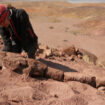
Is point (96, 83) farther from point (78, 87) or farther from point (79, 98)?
point (79, 98)

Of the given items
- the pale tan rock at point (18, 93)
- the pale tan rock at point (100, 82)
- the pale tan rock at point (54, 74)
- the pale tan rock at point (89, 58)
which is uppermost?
the pale tan rock at point (18, 93)

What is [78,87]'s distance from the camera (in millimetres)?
3404

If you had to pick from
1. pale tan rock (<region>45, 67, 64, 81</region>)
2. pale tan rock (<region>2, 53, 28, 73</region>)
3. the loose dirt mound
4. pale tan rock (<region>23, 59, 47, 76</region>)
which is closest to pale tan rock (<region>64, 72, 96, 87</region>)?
the loose dirt mound

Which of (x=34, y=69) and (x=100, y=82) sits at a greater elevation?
(x=34, y=69)

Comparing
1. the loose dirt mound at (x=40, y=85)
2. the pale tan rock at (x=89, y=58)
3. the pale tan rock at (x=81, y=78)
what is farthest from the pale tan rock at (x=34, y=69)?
the pale tan rock at (x=89, y=58)

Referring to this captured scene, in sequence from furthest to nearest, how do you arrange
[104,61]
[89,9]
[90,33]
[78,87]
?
[89,9] < [90,33] < [104,61] < [78,87]

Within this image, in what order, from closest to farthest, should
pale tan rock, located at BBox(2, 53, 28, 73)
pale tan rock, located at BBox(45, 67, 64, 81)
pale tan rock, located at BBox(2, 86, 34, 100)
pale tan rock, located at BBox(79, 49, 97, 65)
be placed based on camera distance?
pale tan rock, located at BBox(2, 86, 34, 100), pale tan rock, located at BBox(2, 53, 28, 73), pale tan rock, located at BBox(45, 67, 64, 81), pale tan rock, located at BBox(79, 49, 97, 65)

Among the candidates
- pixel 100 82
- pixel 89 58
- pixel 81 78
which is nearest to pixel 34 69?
pixel 81 78

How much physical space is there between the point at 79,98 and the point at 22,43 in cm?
159

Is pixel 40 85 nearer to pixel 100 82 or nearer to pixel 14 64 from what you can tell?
A: pixel 14 64

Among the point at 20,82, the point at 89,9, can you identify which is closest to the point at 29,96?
the point at 20,82

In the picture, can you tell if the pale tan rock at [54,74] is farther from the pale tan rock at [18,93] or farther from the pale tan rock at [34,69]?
the pale tan rock at [18,93]

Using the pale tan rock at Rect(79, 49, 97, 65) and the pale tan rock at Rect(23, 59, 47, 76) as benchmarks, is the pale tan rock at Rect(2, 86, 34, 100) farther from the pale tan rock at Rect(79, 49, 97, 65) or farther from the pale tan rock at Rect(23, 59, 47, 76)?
the pale tan rock at Rect(79, 49, 97, 65)

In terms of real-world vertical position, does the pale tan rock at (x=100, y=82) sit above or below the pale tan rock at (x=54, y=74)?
below
